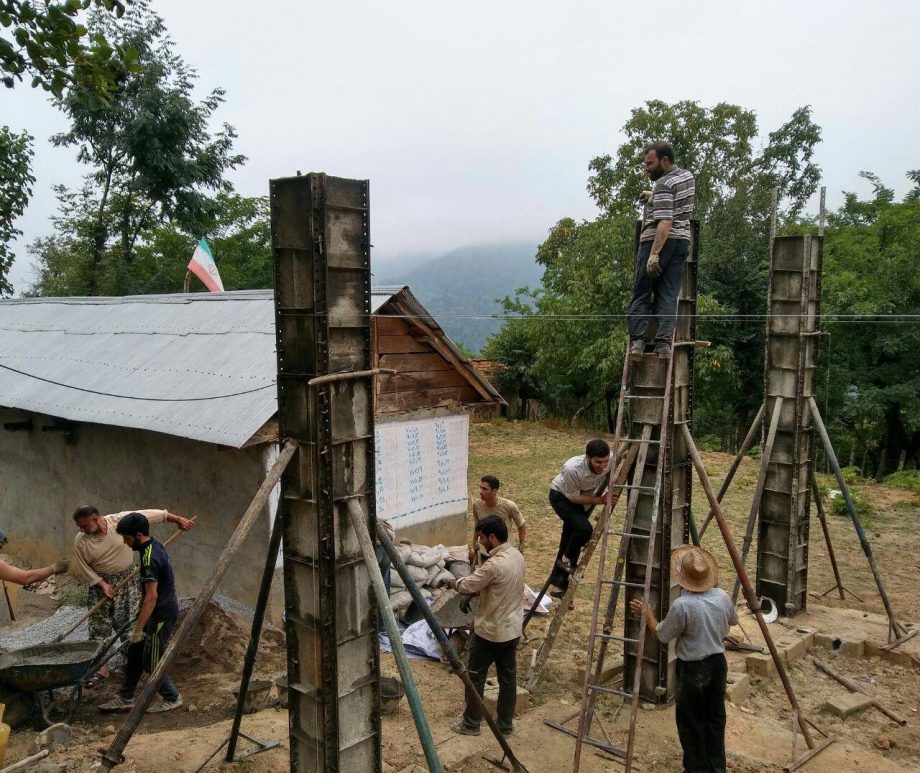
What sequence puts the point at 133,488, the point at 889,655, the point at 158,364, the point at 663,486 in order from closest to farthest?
1. the point at 663,486
2. the point at 889,655
3. the point at 133,488
4. the point at 158,364

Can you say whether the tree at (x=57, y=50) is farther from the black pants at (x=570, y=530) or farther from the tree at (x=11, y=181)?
the tree at (x=11, y=181)

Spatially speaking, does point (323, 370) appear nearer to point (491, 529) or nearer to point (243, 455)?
point (491, 529)

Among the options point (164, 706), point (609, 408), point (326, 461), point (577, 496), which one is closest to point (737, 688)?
point (577, 496)

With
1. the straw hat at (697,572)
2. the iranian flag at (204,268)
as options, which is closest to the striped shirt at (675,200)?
the straw hat at (697,572)

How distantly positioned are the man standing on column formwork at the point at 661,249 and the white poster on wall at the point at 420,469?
5119 millimetres

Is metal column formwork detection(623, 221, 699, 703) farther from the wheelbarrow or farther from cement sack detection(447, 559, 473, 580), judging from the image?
the wheelbarrow

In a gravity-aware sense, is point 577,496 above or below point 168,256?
below

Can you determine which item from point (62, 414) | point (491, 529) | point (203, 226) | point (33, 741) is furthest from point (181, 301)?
point (203, 226)

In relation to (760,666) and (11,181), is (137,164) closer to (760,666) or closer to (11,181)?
(11,181)

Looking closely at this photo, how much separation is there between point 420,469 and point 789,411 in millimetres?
5545

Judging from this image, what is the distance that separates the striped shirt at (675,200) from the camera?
678cm

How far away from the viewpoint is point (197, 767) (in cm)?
578

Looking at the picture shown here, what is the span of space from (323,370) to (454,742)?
3.69 m

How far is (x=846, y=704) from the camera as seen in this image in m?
7.58
